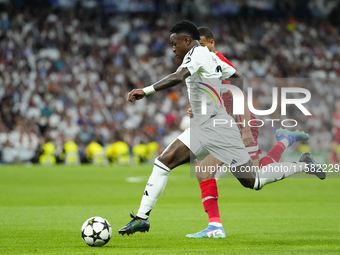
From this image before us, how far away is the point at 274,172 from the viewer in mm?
6457

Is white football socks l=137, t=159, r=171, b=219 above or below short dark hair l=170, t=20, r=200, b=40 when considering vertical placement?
below

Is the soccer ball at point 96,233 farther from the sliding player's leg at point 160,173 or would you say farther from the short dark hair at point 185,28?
the short dark hair at point 185,28

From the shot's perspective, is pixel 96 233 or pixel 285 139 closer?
pixel 96 233

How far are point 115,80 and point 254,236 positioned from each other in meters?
20.2

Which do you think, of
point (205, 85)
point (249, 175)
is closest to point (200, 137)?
point (205, 85)

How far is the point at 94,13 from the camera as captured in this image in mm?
27984

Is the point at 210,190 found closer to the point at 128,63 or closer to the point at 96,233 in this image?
the point at 96,233

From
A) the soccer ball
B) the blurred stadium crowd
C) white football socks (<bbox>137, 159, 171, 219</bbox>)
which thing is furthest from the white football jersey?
the blurred stadium crowd

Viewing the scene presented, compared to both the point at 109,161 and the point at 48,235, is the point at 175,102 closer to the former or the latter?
the point at 109,161

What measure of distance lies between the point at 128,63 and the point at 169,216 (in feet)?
61.8

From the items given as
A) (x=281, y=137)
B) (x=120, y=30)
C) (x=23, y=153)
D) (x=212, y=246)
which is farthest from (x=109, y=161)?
(x=212, y=246)

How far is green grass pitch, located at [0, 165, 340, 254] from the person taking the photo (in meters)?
5.66

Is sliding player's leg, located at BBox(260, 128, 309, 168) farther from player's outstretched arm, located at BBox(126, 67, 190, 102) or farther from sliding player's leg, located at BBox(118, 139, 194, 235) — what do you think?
player's outstretched arm, located at BBox(126, 67, 190, 102)

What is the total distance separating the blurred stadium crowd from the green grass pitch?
7.85 m
